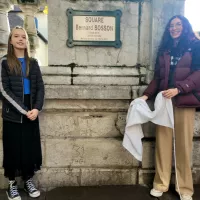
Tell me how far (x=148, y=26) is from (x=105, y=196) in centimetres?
205

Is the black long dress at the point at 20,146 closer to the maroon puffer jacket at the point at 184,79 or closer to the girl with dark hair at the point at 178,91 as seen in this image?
the girl with dark hair at the point at 178,91

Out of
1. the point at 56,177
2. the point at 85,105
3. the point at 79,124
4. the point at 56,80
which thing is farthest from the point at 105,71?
the point at 56,177

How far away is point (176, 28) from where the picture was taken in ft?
9.42

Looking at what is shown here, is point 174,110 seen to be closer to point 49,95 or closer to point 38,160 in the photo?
point 49,95

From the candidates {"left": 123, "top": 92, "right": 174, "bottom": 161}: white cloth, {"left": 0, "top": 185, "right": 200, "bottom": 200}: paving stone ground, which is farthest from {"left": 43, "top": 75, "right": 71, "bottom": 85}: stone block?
{"left": 0, "top": 185, "right": 200, "bottom": 200}: paving stone ground

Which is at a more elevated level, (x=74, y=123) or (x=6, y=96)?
(x=6, y=96)

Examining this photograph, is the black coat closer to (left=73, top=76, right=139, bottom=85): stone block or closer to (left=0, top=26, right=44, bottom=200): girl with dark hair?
(left=0, top=26, right=44, bottom=200): girl with dark hair

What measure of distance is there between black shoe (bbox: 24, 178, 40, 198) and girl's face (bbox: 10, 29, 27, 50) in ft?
4.88

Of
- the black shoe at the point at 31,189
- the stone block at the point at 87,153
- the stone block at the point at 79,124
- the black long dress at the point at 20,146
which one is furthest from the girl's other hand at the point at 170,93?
the black shoe at the point at 31,189

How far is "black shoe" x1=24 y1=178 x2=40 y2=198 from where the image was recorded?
3.00m

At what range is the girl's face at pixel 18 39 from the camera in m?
2.83

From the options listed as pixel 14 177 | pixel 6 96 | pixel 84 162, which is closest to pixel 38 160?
pixel 14 177

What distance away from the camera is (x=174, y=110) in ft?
→ 9.63

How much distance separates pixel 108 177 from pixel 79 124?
738 millimetres
